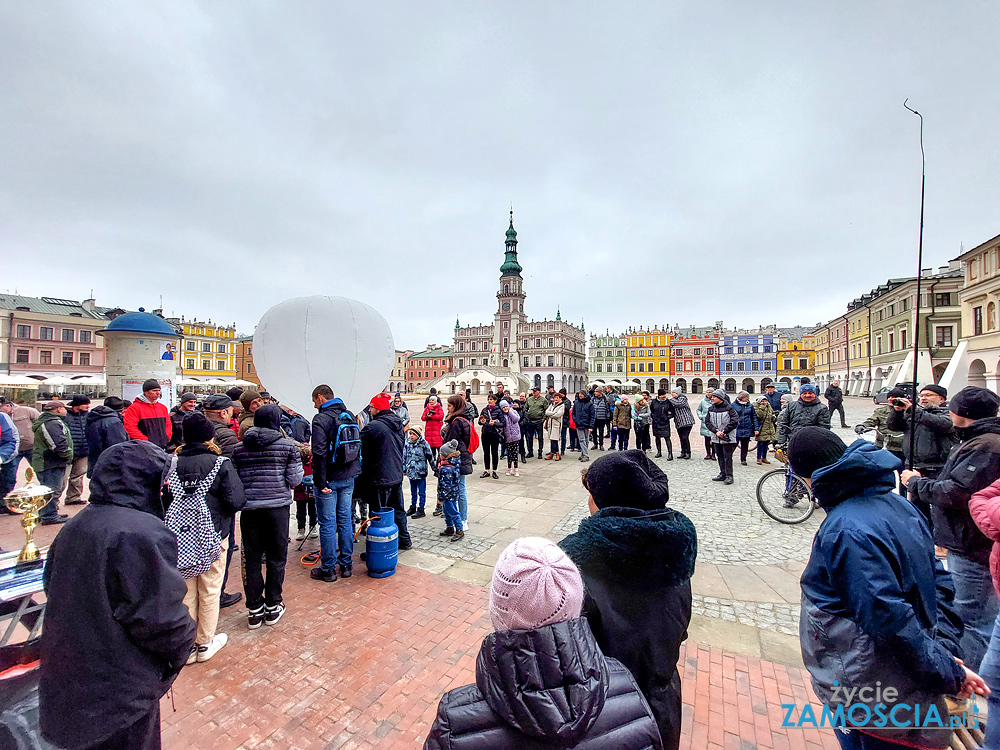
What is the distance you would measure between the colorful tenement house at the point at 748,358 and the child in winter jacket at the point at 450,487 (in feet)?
268

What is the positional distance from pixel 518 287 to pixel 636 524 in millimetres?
87380

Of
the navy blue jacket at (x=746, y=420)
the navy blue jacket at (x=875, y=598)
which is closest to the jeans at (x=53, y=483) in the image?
the navy blue jacket at (x=875, y=598)

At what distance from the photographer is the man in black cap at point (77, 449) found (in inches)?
298

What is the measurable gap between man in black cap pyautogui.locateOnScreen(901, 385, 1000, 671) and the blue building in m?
82.0

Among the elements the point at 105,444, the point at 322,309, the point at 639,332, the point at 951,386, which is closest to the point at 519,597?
the point at 322,309

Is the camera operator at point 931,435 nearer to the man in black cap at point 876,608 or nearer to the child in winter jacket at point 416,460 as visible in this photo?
the man in black cap at point 876,608

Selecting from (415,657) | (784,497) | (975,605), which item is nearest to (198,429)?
(415,657)

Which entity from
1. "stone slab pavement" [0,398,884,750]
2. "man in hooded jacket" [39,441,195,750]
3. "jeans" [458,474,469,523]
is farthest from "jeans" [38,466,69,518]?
"man in hooded jacket" [39,441,195,750]

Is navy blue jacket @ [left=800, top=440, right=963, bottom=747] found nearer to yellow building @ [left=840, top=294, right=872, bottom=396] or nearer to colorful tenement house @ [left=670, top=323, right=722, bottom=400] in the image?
yellow building @ [left=840, top=294, right=872, bottom=396]

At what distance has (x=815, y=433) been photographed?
218cm

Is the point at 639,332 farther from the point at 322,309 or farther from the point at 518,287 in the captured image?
the point at 322,309

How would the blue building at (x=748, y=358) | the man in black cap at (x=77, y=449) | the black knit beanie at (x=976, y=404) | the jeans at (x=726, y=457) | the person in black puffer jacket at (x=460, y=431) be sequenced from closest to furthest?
1. the black knit beanie at (x=976, y=404)
2. the person in black puffer jacket at (x=460, y=431)
3. the man in black cap at (x=77, y=449)
4. the jeans at (x=726, y=457)
5. the blue building at (x=748, y=358)

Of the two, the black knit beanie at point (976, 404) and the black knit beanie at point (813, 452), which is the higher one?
the black knit beanie at point (976, 404)

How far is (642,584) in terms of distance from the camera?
1.69 m
